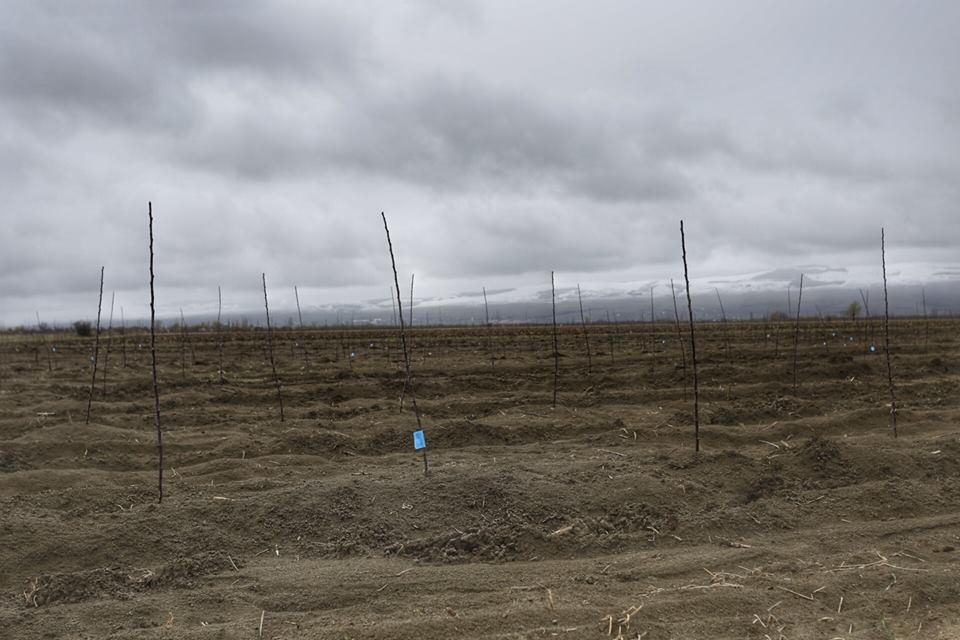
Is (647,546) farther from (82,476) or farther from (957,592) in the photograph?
(82,476)

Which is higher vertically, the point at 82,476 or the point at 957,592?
the point at 82,476

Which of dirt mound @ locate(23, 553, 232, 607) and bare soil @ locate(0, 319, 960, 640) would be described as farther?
dirt mound @ locate(23, 553, 232, 607)

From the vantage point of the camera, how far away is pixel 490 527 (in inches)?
162

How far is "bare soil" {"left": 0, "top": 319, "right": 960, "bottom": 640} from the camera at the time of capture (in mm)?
3133

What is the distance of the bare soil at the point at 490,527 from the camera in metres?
3.13

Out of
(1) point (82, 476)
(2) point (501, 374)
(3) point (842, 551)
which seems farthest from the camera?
(2) point (501, 374)

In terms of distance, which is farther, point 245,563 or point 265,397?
point 265,397

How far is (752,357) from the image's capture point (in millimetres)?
14516

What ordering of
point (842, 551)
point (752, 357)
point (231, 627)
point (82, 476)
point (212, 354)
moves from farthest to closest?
point (212, 354)
point (752, 357)
point (82, 476)
point (842, 551)
point (231, 627)

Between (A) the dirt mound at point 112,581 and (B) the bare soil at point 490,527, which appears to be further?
(A) the dirt mound at point 112,581

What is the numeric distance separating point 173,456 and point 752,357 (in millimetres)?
12611

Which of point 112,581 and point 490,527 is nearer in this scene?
point 112,581

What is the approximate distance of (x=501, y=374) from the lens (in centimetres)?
1234

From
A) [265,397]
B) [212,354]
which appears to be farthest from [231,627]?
[212,354]
